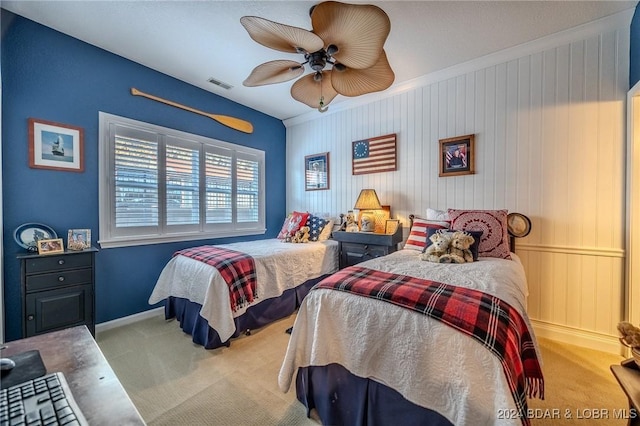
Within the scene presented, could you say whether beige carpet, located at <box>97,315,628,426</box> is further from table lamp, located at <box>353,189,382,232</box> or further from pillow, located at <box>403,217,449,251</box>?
table lamp, located at <box>353,189,382,232</box>

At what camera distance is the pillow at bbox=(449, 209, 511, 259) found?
2284mm

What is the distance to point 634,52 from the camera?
2.09 m

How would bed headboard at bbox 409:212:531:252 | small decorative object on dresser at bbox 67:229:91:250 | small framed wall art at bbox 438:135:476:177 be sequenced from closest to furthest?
1. small decorative object on dresser at bbox 67:229:91:250
2. bed headboard at bbox 409:212:531:252
3. small framed wall art at bbox 438:135:476:177

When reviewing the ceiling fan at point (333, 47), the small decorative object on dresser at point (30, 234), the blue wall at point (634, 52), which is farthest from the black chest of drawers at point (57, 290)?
the blue wall at point (634, 52)

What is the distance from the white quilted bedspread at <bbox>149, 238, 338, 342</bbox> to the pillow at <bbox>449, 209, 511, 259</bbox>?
1563 mm

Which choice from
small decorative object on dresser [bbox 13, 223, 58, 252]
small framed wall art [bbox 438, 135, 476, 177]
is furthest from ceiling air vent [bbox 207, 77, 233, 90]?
small framed wall art [bbox 438, 135, 476, 177]

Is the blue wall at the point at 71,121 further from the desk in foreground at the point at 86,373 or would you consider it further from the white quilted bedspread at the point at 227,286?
the desk in foreground at the point at 86,373

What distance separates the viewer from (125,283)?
111 inches

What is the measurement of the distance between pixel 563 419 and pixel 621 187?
1.90 meters

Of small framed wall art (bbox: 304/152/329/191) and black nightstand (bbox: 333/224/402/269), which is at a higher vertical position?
small framed wall art (bbox: 304/152/329/191)

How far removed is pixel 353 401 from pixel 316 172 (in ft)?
10.9

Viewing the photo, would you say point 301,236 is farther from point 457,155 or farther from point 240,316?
→ point 457,155

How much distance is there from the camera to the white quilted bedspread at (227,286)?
7.36 ft

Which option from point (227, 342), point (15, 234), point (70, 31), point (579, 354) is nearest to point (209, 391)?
point (227, 342)
